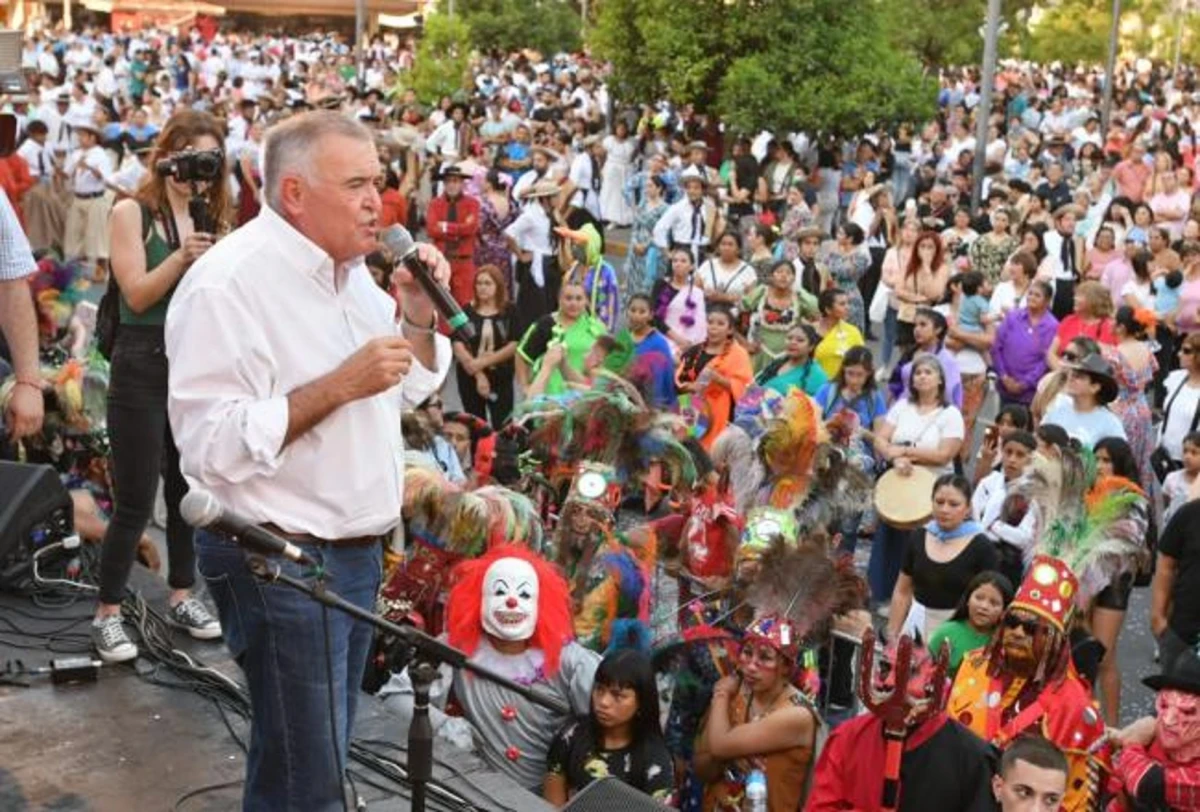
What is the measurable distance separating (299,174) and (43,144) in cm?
1630

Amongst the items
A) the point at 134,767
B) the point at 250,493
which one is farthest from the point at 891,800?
the point at 250,493

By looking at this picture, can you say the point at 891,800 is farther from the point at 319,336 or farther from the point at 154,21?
the point at 154,21

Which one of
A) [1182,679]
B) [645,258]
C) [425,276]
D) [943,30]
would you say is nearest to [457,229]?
[645,258]

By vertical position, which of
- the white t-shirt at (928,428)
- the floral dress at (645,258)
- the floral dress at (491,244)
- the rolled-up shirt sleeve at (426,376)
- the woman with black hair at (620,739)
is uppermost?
the rolled-up shirt sleeve at (426,376)

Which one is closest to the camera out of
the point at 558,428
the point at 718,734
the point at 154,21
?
the point at 718,734

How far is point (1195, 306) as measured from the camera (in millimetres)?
12906

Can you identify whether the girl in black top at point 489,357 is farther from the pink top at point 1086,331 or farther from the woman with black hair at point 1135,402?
the woman with black hair at point 1135,402

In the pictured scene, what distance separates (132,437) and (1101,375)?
548 cm

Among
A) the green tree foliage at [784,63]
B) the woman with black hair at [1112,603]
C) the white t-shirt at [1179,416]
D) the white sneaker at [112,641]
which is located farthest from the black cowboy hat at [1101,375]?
the green tree foliage at [784,63]

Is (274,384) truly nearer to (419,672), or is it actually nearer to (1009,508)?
(419,672)

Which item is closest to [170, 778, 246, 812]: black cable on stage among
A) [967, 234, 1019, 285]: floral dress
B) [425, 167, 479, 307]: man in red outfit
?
[425, 167, 479, 307]: man in red outfit

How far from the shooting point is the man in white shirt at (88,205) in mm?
18266

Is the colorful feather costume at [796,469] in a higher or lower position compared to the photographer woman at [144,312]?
lower

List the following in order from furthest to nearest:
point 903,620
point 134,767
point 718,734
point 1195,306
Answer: point 1195,306
point 903,620
point 718,734
point 134,767
